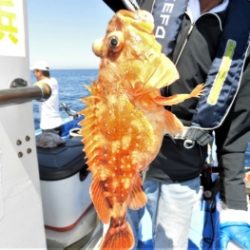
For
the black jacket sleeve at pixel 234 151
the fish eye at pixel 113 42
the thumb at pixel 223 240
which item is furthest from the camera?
the thumb at pixel 223 240

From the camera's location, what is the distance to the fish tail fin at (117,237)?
1128 mm

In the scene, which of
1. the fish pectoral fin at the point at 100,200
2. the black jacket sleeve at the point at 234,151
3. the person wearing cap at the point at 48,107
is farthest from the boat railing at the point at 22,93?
the person wearing cap at the point at 48,107

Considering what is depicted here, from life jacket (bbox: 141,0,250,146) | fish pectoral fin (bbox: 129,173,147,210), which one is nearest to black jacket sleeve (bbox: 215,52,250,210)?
life jacket (bbox: 141,0,250,146)

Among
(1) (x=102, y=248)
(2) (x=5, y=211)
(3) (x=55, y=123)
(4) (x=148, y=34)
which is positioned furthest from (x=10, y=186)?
(3) (x=55, y=123)

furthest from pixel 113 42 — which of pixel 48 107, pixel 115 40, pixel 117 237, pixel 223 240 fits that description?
pixel 48 107

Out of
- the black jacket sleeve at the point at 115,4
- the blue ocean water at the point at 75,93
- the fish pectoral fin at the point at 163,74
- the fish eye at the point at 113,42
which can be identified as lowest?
the blue ocean water at the point at 75,93

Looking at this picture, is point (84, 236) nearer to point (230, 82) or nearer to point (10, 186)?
point (10, 186)

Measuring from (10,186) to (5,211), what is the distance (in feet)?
0.29

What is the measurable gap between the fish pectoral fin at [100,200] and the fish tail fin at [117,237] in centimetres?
6

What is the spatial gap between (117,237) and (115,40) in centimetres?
67

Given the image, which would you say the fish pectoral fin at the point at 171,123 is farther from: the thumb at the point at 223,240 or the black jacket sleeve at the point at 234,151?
the thumb at the point at 223,240

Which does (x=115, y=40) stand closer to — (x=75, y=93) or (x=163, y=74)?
(x=163, y=74)

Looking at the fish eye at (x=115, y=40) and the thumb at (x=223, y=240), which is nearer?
the fish eye at (x=115, y=40)

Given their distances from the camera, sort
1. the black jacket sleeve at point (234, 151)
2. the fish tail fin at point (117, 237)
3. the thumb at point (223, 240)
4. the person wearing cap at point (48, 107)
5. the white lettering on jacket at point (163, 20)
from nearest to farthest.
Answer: the fish tail fin at point (117, 237) < the white lettering on jacket at point (163, 20) < the black jacket sleeve at point (234, 151) < the thumb at point (223, 240) < the person wearing cap at point (48, 107)
